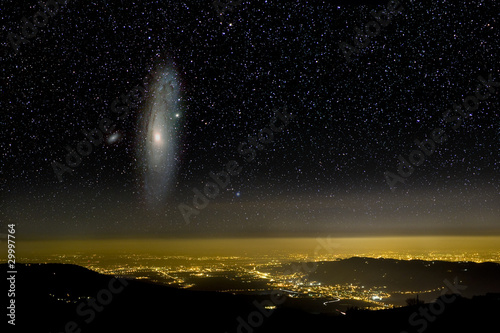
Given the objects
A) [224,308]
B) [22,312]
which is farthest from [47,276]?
[224,308]

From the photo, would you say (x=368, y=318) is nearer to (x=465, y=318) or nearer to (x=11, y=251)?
(x=465, y=318)

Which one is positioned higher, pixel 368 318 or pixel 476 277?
pixel 368 318

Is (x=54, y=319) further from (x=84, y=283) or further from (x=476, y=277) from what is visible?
(x=476, y=277)

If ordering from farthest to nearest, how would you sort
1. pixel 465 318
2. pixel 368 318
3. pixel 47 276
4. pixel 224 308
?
pixel 47 276, pixel 224 308, pixel 368 318, pixel 465 318

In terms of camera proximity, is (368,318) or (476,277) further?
(476,277)

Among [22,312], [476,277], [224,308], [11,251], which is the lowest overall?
[476,277]

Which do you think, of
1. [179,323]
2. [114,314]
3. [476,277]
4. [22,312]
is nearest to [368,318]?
[179,323]

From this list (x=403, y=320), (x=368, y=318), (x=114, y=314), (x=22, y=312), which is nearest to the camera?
(x=403, y=320)
